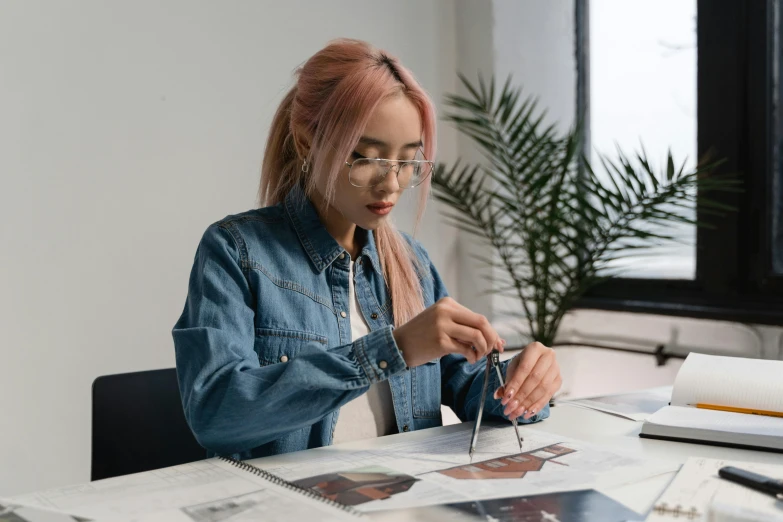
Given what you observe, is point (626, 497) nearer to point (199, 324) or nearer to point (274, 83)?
point (199, 324)

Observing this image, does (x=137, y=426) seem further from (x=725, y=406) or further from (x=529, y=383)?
(x=725, y=406)

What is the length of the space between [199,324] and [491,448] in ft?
1.58

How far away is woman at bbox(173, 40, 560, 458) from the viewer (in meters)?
1.11

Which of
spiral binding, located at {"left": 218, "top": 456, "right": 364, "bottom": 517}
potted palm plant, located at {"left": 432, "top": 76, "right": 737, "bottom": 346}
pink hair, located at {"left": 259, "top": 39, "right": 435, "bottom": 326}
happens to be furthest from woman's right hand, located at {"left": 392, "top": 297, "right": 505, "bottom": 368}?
potted palm plant, located at {"left": 432, "top": 76, "right": 737, "bottom": 346}

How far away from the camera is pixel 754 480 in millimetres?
922

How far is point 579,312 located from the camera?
288 cm

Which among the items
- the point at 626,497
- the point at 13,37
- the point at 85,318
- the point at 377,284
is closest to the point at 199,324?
the point at 377,284

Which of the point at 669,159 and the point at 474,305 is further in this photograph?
the point at 474,305

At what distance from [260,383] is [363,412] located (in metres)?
0.35

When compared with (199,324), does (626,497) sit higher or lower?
lower

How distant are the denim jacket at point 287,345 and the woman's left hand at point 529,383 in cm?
9

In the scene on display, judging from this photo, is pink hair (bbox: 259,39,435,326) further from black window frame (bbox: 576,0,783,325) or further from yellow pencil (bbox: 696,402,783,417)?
black window frame (bbox: 576,0,783,325)

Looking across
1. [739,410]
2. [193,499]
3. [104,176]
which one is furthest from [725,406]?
[104,176]

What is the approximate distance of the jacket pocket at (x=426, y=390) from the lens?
1.46m
